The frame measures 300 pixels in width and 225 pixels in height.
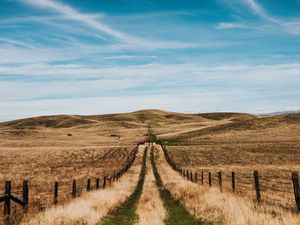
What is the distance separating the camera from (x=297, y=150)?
68188mm

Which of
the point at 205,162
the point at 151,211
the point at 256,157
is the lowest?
the point at 205,162

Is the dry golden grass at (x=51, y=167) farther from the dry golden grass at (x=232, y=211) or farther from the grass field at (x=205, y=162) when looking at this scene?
the dry golden grass at (x=232, y=211)

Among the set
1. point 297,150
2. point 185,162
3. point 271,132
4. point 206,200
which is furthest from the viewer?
point 271,132

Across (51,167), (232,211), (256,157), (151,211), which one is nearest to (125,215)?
(151,211)

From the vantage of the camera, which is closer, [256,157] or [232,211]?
[232,211]

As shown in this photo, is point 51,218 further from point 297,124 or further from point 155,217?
point 297,124

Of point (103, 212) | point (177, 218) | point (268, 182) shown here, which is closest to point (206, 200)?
point (177, 218)

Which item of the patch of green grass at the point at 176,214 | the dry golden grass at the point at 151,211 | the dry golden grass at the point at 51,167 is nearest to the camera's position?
the patch of green grass at the point at 176,214

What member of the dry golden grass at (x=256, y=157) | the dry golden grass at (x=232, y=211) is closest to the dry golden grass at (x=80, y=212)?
the dry golden grass at (x=232, y=211)

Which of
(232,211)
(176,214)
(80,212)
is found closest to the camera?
(232,211)

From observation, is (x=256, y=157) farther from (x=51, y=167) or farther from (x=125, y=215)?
(x=125, y=215)

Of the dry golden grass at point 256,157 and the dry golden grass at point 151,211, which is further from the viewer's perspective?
the dry golden grass at point 256,157

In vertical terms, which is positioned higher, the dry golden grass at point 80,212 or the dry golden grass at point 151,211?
the dry golden grass at point 80,212

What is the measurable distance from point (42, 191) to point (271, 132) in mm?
94160
